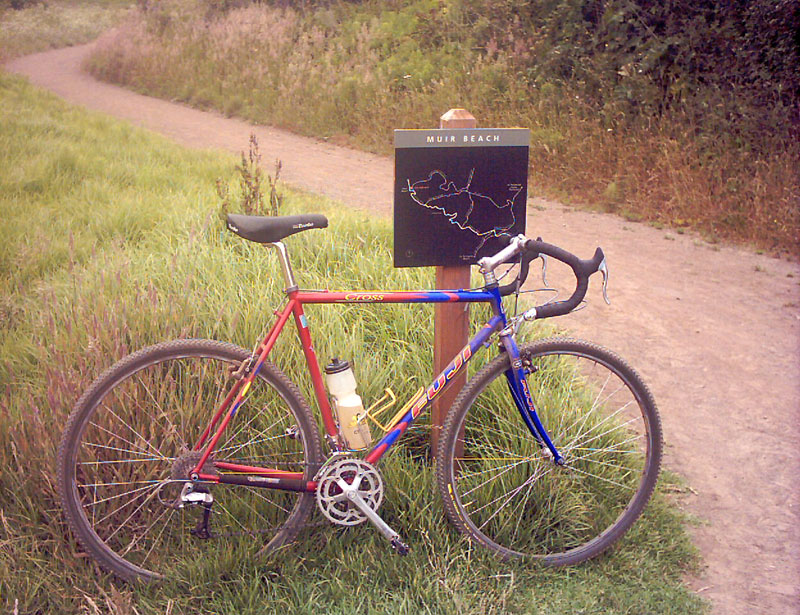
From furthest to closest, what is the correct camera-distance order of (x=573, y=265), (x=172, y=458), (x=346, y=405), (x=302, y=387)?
1. (x=302, y=387)
2. (x=172, y=458)
3. (x=346, y=405)
4. (x=573, y=265)

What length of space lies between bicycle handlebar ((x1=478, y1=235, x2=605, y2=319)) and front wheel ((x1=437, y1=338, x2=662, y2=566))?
0.16m

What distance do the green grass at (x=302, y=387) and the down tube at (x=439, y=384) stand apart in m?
0.25

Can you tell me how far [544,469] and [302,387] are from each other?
3.43 feet

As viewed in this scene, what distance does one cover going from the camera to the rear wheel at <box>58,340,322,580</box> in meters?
2.83

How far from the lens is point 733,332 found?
→ 5.48m

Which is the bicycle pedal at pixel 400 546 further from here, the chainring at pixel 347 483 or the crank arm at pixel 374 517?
the chainring at pixel 347 483

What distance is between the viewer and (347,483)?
2.91 meters

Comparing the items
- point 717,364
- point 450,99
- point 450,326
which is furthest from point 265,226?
point 450,99

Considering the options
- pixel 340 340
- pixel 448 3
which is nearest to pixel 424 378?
pixel 340 340

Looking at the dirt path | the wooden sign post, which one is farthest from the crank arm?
the dirt path

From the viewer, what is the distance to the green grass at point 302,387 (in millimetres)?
2816

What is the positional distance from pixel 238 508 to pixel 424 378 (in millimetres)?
1075

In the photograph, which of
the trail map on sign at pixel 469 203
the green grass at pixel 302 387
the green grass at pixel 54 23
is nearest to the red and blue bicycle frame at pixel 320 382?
the green grass at pixel 302 387

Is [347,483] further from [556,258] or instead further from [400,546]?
[556,258]
